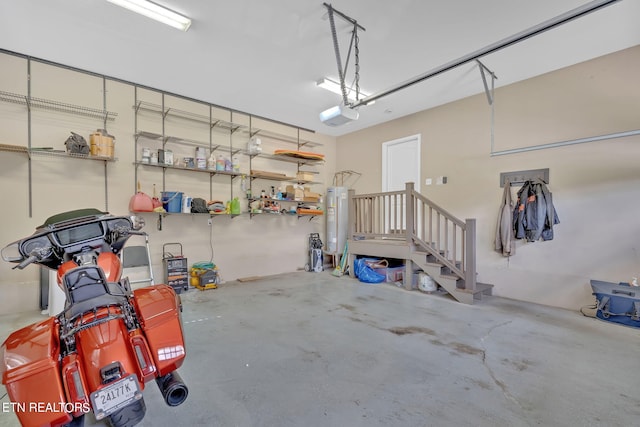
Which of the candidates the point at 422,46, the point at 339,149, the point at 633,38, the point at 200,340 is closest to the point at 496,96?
the point at 633,38

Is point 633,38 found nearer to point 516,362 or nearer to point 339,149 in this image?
point 516,362

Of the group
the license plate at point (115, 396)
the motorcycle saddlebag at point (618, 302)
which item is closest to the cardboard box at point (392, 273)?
the motorcycle saddlebag at point (618, 302)

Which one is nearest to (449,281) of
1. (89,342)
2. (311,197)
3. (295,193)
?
(311,197)

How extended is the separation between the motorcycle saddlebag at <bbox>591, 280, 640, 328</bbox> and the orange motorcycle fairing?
4.84 metres

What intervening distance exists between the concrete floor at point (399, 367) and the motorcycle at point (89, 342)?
864 millimetres

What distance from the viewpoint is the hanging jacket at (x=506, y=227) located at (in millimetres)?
4590

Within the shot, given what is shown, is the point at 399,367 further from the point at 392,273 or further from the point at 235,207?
the point at 235,207

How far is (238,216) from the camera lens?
602 cm

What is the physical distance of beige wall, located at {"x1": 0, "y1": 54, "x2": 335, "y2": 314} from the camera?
3.84 metres

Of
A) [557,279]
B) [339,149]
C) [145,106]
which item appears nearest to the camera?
[557,279]

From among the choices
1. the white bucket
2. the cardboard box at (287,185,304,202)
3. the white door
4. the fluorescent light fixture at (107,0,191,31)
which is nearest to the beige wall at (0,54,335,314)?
the cardboard box at (287,185,304,202)

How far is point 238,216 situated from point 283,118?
2.41 meters

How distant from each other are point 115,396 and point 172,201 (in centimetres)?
416

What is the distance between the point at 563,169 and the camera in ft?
14.0
